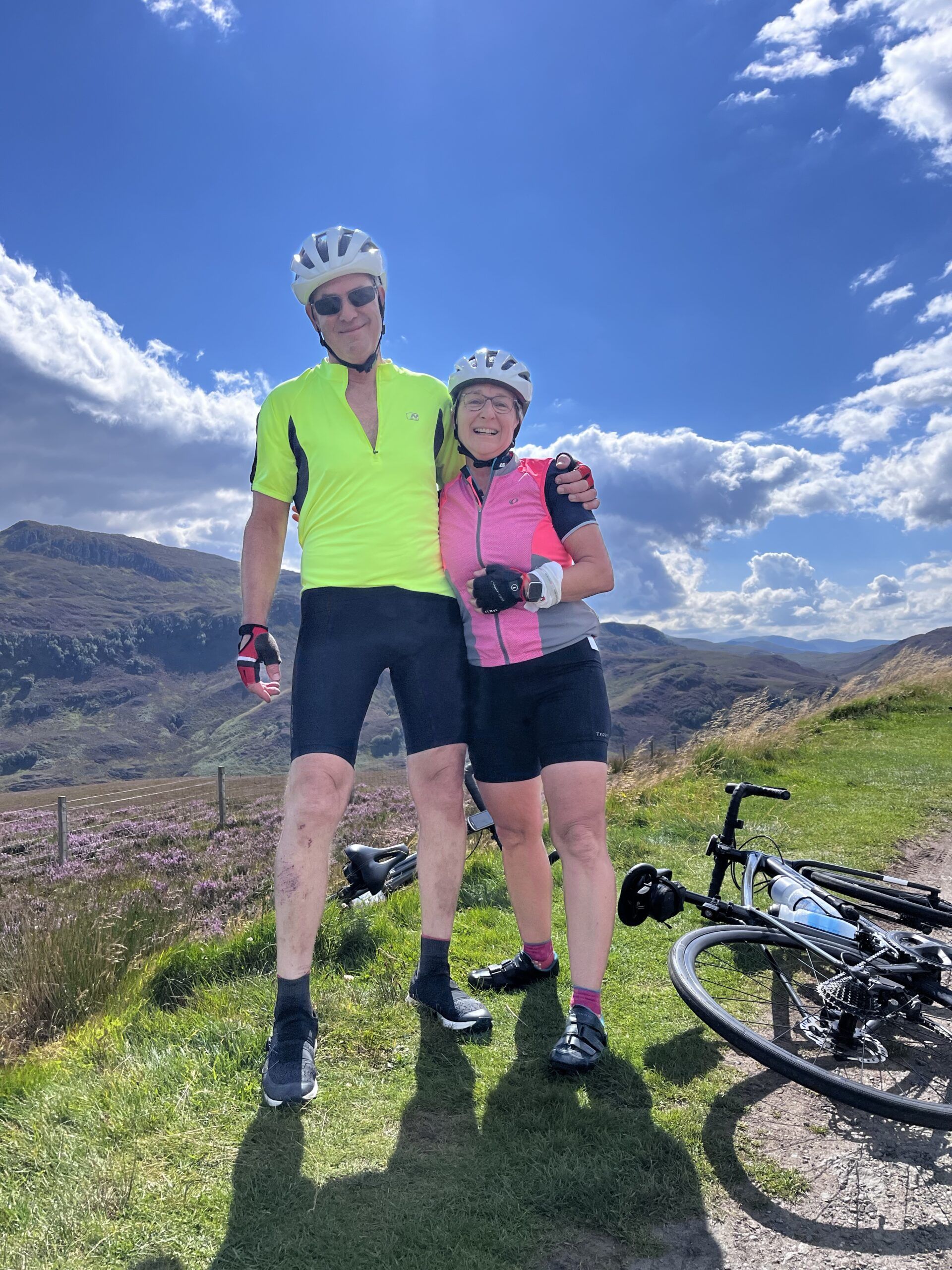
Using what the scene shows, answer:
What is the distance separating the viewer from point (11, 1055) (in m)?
3.29

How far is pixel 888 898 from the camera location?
3973mm

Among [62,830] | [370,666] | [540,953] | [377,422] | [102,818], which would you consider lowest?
[102,818]

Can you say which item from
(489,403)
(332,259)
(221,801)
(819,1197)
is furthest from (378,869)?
(221,801)

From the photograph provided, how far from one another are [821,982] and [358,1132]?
172cm

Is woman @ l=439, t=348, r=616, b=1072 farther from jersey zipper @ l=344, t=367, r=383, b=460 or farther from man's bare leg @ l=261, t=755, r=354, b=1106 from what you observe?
man's bare leg @ l=261, t=755, r=354, b=1106

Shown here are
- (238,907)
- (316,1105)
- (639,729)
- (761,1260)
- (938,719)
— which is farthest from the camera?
(639,729)

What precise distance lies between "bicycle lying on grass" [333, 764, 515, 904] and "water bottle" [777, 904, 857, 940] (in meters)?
1.75

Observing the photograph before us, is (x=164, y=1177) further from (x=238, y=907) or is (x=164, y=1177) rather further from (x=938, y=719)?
(x=938, y=719)

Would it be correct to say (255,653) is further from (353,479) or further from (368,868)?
(368,868)

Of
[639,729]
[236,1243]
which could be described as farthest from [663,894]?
[639,729]

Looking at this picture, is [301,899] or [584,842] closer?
[301,899]

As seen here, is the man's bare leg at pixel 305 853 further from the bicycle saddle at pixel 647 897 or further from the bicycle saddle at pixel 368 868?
the bicycle saddle at pixel 368 868

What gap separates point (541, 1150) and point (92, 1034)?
6.32ft

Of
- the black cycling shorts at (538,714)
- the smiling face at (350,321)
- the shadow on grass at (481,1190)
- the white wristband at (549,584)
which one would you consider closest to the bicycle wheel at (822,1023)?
the shadow on grass at (481,1190)
